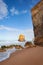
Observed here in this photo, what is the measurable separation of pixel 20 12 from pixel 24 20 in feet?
1.28

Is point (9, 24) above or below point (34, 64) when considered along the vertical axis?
above

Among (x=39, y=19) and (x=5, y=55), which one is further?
(x=5, y=55)

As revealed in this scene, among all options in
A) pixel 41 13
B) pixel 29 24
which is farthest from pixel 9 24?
pixel 41 13

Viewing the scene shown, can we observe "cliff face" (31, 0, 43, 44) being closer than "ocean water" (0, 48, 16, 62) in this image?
No

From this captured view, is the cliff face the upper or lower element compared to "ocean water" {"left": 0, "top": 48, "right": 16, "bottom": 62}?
upper

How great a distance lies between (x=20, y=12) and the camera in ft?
17.0

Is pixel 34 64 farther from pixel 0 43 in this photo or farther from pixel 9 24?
pixel 9 24

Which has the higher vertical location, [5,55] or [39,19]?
[39,19]

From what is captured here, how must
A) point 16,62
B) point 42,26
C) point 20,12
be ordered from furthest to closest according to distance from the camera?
point 20,12 < point 42,26 < point 16,62

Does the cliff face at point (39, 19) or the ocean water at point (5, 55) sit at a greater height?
the cliff face at point (39, 19)

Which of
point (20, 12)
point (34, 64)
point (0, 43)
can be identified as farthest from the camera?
point (20, 12)

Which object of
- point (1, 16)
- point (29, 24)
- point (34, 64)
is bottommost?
point (34, 64)

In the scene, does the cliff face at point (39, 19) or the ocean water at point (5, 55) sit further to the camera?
the cliff face at point (39, 19)

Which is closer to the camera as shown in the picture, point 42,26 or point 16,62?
point 16,62
